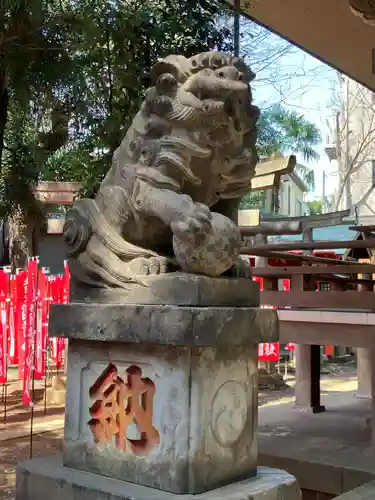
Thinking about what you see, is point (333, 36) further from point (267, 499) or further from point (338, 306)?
point (267, 499)

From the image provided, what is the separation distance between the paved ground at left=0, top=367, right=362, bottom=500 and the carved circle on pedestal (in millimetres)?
3288

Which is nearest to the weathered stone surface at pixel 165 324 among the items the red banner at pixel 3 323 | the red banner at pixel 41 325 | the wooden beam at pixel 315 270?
the wooden beam at pixel 315 270

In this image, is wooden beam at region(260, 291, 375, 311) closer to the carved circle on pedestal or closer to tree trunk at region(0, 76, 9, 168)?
the carved circle on pedestal

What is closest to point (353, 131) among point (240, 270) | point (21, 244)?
point (21, 244)

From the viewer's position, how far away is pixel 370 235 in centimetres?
965

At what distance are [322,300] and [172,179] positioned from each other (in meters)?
3.40

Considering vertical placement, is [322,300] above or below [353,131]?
below

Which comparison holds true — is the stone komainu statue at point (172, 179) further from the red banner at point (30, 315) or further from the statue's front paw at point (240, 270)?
the red banner at point (30, 315)

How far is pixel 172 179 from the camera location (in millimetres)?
2652

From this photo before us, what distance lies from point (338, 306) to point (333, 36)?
11.1ft

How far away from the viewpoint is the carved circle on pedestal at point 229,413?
2488 millimetres

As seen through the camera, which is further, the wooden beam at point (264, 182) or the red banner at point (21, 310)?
the wooden beam at point (264, 182)

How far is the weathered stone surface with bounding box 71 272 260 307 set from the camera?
2.46 meters

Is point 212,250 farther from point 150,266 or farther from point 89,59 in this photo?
point 89,59
